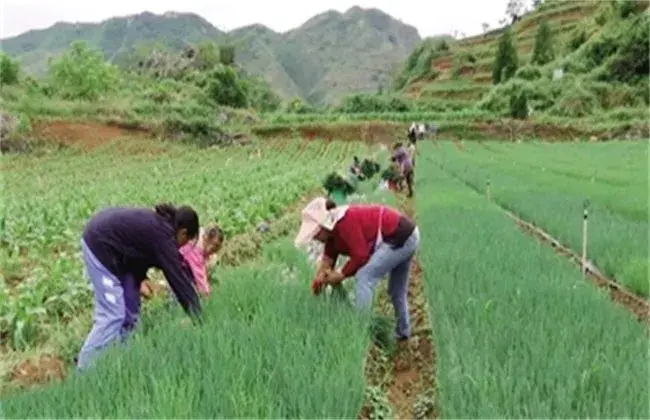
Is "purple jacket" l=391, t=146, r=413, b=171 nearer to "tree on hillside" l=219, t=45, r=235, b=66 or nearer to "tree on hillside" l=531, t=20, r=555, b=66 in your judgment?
"tree on hillside" l=531, t=20, r=555, b=66

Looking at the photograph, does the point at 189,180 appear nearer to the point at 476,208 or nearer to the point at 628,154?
the point at 476,208

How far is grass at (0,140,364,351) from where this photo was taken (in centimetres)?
655

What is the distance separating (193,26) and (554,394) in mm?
149709

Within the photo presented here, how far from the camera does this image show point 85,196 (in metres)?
14.6

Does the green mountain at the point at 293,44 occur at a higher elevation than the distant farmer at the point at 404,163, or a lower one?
higher

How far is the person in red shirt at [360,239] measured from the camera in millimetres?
5098

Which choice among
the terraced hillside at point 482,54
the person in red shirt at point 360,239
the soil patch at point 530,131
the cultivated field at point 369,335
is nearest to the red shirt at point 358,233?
the person in red shirt at point 360,239

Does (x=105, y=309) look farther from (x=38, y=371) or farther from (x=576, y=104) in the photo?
(x=576, y=104)

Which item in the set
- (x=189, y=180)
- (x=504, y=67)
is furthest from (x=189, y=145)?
(x=504, y=67)

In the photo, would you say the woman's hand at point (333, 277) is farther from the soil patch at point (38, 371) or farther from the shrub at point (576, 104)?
the shrub at point (576, 104)

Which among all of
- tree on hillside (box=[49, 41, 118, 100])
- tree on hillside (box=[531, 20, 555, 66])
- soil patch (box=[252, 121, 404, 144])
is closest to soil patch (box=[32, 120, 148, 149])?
soil patch (box=[252, 121, 404, 144])

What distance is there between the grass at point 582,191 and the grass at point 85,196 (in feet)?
13.5

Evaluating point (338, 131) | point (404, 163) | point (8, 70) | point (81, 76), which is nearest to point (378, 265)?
point (404, 163)

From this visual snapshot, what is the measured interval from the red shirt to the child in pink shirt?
3.09ft
